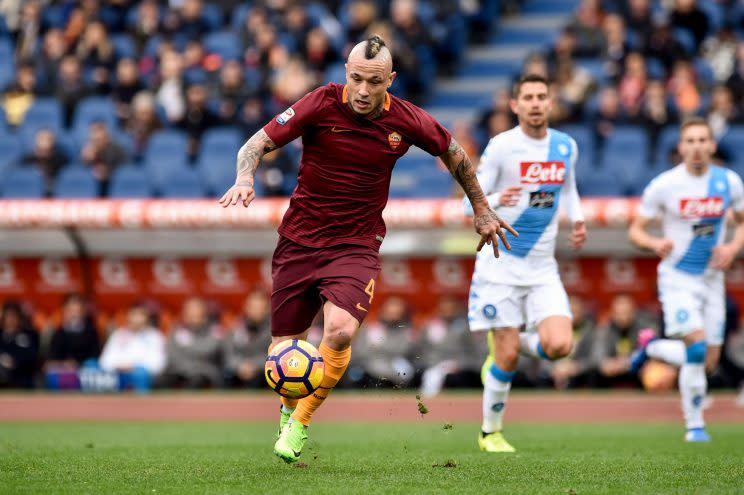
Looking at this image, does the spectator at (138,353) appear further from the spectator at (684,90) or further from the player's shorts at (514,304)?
the player's shorts at (514,304)

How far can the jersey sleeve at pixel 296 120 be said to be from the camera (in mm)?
7676

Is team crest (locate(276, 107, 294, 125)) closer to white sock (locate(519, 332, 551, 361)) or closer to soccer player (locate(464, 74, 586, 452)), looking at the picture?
soccer player (locate(464, 74, 586, 452))

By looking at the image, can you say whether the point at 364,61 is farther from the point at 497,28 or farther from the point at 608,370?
the point at 497,28

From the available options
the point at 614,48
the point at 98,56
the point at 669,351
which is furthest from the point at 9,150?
the point at 669,351

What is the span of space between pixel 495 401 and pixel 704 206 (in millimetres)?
2738

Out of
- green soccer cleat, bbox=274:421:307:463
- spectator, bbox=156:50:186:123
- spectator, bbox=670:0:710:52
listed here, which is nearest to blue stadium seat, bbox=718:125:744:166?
spectator, bbox=670:0:710:52

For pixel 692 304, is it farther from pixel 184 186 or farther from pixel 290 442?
pixel 184 186

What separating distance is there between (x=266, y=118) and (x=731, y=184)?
10.3m

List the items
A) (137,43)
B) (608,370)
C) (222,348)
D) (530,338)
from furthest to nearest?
(137,43) → (222,348) → (608,370) → (530,338)

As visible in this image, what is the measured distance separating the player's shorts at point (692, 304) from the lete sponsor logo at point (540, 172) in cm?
185

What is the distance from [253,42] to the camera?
22.0 meters

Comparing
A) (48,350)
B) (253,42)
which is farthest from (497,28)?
(48,350)

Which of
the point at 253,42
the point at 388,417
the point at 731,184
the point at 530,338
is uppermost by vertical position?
the point at 253,42

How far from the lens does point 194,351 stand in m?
17.9
